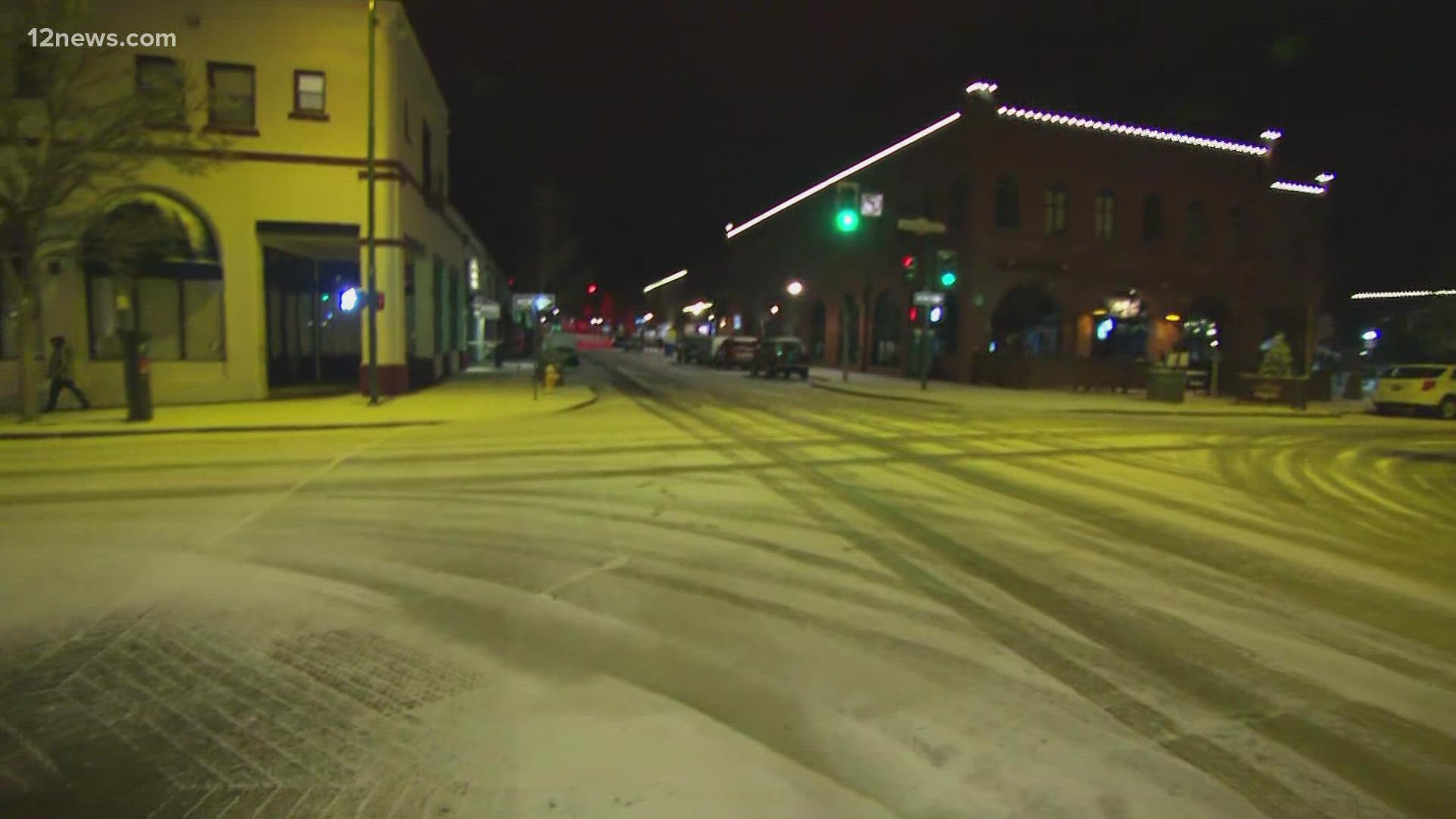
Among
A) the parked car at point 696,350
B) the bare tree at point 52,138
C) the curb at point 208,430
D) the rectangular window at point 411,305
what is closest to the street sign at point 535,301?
the rectangular window at point 411,305

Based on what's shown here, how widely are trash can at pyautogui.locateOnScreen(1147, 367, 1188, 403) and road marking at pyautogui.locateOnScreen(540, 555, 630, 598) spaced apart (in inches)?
988

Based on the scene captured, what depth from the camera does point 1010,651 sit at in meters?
5.83

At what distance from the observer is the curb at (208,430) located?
Result: 16.9 m

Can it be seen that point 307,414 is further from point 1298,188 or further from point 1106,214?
point 1298,188

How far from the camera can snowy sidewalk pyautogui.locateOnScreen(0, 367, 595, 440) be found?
17750 millimetres

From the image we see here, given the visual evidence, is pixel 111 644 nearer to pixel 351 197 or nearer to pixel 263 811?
pixel 263 811

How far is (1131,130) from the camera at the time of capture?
37094mm

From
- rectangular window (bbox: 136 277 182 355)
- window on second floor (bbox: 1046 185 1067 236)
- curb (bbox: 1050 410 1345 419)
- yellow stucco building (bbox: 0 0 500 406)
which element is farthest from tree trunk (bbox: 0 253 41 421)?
window on second floor (bbox: 1046 185 1067 236)

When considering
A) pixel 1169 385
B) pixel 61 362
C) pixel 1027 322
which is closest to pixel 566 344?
pixel 1027 322

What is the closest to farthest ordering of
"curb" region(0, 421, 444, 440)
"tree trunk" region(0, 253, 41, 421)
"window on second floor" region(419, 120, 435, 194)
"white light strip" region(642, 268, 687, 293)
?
"curb" region(0, 421, 444, 440), "tree trunk" region(0, 253, 41, 421), "window on second floor" region(419, 120, 435, 194), "white light strip" region(642, 268, 687, 293)

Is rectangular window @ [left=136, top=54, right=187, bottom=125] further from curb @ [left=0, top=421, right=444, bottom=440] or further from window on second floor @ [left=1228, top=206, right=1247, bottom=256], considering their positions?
window on second floor @ [left=1228, top=206, right=1247, bottom=256]

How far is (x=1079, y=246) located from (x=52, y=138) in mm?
32049

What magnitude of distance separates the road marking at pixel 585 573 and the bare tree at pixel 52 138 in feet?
53.1

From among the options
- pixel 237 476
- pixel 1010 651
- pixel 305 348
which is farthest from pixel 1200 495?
pixel 305 348
